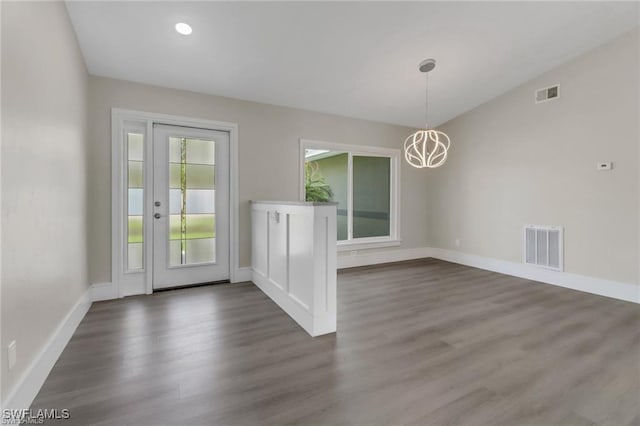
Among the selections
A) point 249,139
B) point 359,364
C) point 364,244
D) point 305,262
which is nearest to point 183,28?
point 249,139

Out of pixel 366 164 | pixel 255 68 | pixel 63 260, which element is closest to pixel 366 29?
pixel 255 68

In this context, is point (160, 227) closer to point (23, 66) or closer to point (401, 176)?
point (23, 66)

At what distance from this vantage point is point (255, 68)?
11.1 feet

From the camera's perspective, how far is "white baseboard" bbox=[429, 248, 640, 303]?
338 centimetres

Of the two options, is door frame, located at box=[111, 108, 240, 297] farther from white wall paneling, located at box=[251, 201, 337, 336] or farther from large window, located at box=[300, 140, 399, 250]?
large window, located at box=[300, 140, 399, 250]

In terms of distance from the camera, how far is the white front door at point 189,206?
3643 mm

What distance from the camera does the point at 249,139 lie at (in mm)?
4086

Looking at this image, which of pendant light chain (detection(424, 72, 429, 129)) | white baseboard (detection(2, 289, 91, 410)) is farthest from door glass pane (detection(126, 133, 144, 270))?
pendant light chain (detection(424, 72, 429, 129))

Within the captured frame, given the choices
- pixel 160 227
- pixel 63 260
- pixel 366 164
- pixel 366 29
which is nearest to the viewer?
pixel 63 260

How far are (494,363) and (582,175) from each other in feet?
→ 10.1

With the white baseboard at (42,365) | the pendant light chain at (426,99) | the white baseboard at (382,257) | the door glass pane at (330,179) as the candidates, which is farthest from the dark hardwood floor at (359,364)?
the pendant light chain at (426,99)

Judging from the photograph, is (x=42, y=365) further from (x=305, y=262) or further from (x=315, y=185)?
(x=315, y=185)

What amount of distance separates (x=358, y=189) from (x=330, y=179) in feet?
1.84

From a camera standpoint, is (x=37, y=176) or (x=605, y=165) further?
(x=605, y=165)
